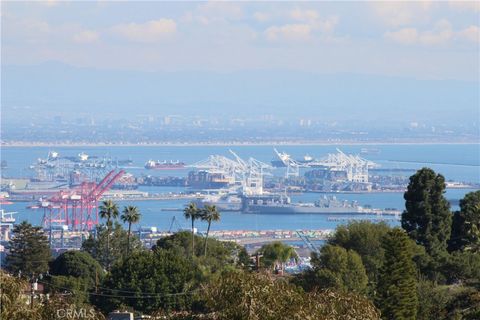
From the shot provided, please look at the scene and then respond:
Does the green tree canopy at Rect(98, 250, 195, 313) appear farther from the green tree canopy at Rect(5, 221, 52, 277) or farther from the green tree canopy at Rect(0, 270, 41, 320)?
the green tree canopy at Rect(0, 270, 41, 320)

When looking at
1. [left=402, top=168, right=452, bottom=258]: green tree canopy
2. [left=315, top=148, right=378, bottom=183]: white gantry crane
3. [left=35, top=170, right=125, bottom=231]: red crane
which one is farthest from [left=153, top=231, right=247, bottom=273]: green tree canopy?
[left=315, top=148, right=378, bottom=183]: white gantry crane

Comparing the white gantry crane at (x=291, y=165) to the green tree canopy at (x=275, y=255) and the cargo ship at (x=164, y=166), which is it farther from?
the green tree canopy at (x=275, y=255)

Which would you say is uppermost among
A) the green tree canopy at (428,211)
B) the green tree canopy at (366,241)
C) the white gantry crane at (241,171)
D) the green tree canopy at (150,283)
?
the white gantry crane at (241,171)

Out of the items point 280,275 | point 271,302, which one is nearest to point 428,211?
point 280,275

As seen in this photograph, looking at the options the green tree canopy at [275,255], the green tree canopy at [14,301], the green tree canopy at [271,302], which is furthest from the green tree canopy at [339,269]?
the green tree canopy at [14,301]

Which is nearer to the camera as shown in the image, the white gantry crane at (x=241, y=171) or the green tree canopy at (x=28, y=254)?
the green tree canopy at (x=28, y=254)
